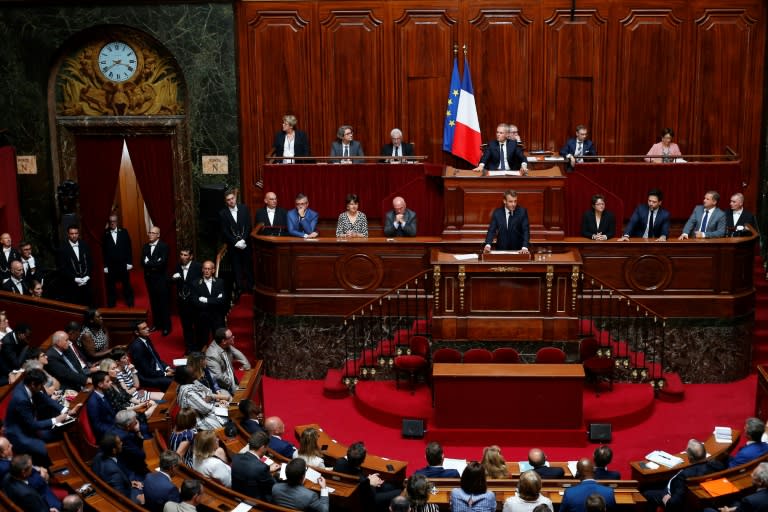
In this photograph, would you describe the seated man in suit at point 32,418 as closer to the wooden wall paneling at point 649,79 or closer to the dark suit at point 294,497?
the dark suit at point 294,497

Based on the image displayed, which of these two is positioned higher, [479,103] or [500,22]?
[500,22]

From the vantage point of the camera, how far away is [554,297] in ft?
38.1

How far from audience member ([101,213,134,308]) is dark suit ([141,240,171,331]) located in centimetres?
47

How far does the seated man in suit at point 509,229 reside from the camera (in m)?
11.7

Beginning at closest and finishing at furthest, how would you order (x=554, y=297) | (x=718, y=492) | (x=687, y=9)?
(x=718, y=492) → (x=554, y=297) → (x=687, y=9)

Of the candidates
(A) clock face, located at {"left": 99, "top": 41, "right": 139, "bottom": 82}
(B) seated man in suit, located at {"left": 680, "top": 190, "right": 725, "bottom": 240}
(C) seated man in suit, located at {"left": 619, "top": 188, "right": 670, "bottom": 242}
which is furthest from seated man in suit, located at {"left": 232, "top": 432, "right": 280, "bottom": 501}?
(A) clock face, located at {"left": 99, "top": 41, "right": 139, "bottom": 82}

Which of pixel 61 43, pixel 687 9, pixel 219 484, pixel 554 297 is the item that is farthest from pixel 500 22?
pixel 219 484

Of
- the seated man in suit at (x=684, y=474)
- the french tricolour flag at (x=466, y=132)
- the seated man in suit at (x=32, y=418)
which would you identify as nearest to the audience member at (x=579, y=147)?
the french tricolour flag at (x=466, y=132)

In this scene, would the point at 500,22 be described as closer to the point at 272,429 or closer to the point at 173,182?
the point at 173,182

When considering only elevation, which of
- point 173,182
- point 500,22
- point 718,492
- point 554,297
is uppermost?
point 500,22

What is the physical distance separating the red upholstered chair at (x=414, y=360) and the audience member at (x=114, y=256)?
4076 millimetres

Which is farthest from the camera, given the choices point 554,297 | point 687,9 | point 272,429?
point 687,9

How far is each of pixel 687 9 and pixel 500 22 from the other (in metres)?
2.43

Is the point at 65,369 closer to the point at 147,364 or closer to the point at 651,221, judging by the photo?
the point at 147,364
